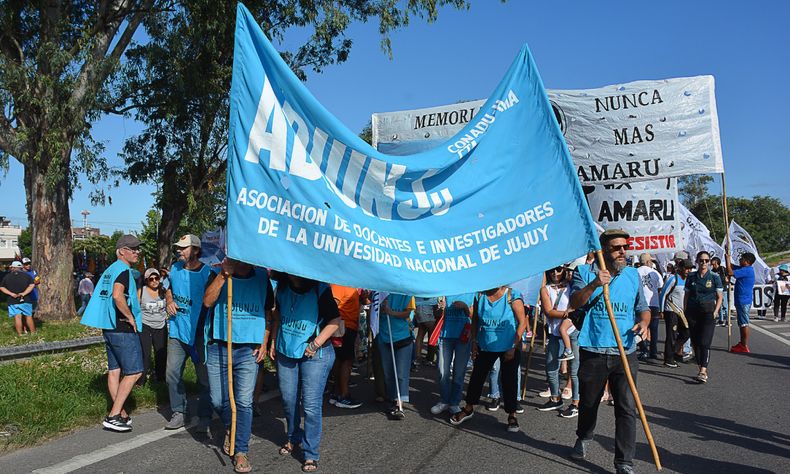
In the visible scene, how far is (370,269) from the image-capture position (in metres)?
4.50

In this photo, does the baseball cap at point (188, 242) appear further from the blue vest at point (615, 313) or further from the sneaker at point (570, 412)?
the sneaker at point (570, 412)

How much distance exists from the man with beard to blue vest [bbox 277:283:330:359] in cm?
199

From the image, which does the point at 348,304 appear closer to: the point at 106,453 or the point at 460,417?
the point at 460,417

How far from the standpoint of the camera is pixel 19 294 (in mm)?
13320

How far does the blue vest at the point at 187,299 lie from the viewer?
18.9 feet

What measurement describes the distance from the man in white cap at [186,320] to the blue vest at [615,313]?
3.21m

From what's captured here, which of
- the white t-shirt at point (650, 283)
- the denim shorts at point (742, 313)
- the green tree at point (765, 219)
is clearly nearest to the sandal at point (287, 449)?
the white t-shirt at point (650, 283)

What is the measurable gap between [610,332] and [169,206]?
16.2 metres

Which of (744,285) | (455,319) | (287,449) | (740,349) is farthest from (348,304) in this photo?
(744,285)

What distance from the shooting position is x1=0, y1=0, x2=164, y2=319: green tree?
12.9 meters

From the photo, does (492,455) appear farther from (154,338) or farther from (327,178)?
(154,338)

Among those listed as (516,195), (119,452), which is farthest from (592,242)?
(119,452)

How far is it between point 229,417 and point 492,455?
6.92ft

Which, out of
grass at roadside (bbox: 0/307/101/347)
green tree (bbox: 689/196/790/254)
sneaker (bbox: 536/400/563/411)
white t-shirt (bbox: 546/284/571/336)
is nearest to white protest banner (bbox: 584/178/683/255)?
white t-shirt (bbox: 546/284/571/336)
